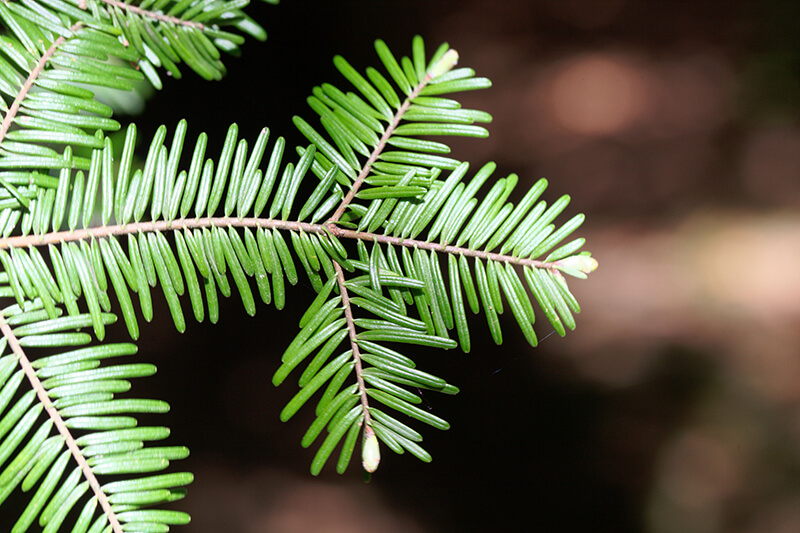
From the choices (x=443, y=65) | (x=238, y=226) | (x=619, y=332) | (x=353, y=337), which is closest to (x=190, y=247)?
(x=238, y=226)

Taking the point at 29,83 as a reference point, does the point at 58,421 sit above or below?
below

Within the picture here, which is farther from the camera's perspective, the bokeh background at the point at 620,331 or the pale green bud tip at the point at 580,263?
the bokeh background at the point at 620,331

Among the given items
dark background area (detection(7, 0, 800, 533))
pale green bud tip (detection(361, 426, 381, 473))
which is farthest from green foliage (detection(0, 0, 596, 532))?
dark background area (detection(7, 0, 800, 533))

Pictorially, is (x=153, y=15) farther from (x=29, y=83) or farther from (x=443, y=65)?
(x=443, y=65)

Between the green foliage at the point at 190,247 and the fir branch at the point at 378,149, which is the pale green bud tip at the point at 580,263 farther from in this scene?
the fir branch at the point at 378,149

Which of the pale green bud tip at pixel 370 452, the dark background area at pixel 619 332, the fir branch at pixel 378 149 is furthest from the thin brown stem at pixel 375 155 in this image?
the dark background area at pixel 619 332

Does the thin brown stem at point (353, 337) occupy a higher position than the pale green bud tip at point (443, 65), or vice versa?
the pale green bud tip at point (443, 65)
